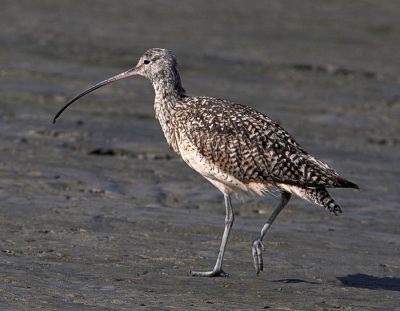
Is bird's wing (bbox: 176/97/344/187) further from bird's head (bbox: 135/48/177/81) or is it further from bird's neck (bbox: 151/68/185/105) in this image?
bird's head (bbox: 135/48/177/81)

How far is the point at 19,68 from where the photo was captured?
52.2ft

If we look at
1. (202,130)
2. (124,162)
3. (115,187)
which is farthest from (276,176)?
(124,162)

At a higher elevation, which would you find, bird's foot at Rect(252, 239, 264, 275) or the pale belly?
the pale belly

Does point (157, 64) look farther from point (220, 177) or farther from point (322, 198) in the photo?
point (322, 198)

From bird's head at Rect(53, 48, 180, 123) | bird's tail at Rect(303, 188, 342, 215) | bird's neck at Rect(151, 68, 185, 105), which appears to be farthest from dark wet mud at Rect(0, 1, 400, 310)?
bird's head at Rect(53, 48, 180, 123)

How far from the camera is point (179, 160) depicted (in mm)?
12219

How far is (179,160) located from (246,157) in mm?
3728

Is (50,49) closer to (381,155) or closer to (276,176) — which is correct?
(381,155)

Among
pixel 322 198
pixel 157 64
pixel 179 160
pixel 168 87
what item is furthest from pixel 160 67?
pixel 179 160

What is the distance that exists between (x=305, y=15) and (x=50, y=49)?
19.7ft

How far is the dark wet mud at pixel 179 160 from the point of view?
8086 mm

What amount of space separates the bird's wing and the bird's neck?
53 centimetres

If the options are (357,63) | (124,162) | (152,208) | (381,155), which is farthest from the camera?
(357,63)

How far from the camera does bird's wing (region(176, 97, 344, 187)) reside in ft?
27.5
